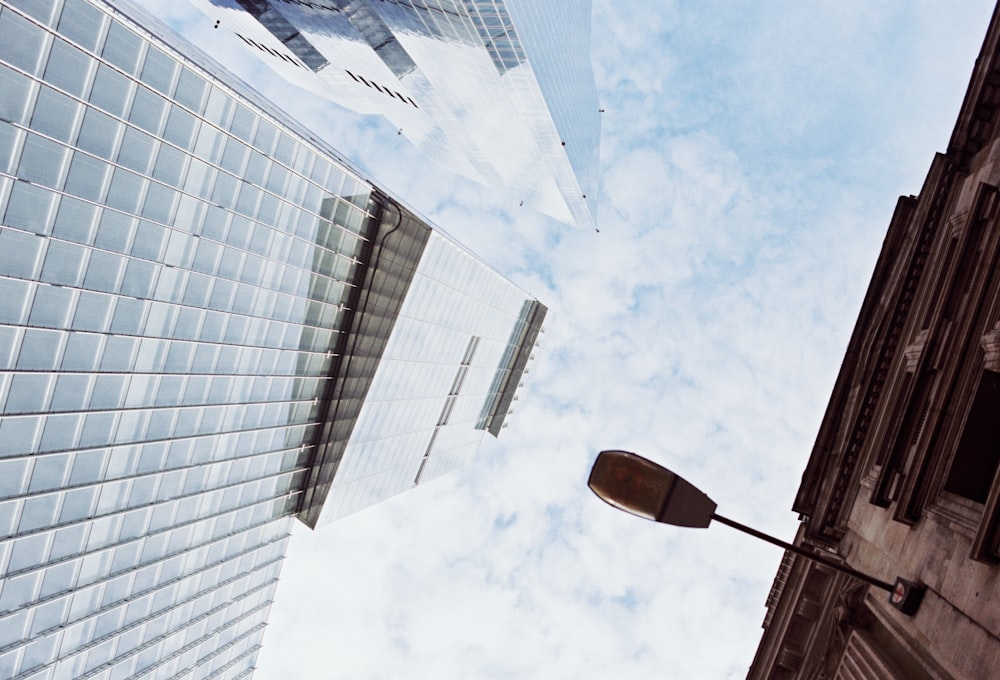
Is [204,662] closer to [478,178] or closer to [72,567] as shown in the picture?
[72,567]

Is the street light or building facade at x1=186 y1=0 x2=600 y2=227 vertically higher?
building facade at x1=186 y1=0 x2=600 y2=227

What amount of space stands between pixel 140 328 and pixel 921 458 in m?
33.3

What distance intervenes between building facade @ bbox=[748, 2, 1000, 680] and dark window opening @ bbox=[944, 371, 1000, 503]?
0.7 inches

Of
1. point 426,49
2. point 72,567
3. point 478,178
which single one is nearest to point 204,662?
point 72,567

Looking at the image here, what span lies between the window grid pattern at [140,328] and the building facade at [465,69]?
34.8 meters

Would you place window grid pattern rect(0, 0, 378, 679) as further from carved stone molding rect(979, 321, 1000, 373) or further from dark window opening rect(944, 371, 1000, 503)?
dark window opening rect(944, 371, 1000, 503)

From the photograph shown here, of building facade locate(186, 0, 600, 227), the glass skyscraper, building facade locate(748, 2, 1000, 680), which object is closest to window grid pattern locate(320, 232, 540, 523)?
the glass skyscraper

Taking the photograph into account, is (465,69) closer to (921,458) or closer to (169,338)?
(169,338)

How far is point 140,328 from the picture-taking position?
3416 centimetres

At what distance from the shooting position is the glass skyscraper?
88.3 feet

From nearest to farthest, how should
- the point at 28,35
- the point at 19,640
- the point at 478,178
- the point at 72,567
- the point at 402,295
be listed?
the point at 28,35
the point at 19,640
the point at 72,567
the point at 402,295
the point at 478,178

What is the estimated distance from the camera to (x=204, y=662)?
52625mm

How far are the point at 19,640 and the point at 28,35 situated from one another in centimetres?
2582

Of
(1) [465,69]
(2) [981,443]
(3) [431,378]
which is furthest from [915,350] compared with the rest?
(1) [465,69]
